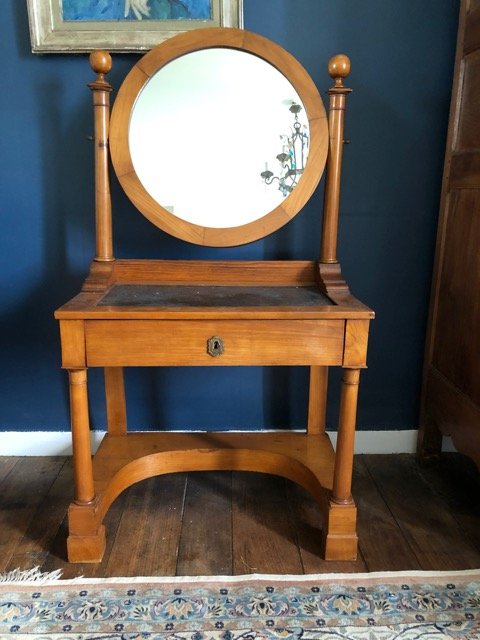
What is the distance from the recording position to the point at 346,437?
137 centimetres

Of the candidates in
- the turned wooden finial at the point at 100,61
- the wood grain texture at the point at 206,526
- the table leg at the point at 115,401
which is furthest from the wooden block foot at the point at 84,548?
the turned wooden finial at the point at 100,61

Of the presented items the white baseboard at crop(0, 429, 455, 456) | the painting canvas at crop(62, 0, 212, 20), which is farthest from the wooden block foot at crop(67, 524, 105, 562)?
the painting canvas at crop(62, 0, 212, 20)

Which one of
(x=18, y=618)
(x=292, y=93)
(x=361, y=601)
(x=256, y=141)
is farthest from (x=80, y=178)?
(x=361, y=601)

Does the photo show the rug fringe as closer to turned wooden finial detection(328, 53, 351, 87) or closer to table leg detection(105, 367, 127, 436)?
table leg detection(105, 367, 127, 436)

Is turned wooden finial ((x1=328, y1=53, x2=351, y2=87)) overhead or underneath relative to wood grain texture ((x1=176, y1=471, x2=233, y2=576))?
overhead

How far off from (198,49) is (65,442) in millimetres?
1299

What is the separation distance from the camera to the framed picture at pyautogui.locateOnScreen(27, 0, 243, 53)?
5.14 ft

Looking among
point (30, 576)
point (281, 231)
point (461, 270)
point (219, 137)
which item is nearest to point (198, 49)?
point (219, 137)

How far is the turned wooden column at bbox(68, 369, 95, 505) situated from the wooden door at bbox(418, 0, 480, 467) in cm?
102

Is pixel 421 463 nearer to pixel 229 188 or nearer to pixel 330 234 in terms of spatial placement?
pixel 330 234

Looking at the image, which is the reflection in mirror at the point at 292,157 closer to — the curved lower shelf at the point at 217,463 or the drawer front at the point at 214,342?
the drawer front at the point at 214,342

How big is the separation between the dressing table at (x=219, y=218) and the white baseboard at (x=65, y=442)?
1.16 ft

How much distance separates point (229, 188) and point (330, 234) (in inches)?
11.8

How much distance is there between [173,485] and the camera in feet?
5.78
